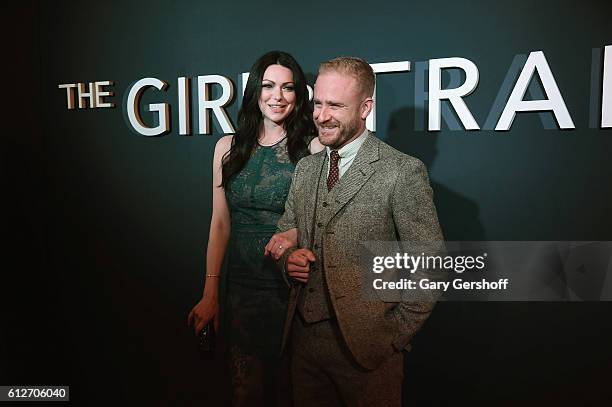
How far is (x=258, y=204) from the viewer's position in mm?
2359

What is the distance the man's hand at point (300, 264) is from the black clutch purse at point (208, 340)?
91cm

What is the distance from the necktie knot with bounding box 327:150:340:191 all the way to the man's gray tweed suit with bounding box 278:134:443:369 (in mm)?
66

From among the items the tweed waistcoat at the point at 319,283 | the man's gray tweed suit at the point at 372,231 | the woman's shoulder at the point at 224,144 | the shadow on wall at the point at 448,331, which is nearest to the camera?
the man's gray tweed suit at the point at 372,231

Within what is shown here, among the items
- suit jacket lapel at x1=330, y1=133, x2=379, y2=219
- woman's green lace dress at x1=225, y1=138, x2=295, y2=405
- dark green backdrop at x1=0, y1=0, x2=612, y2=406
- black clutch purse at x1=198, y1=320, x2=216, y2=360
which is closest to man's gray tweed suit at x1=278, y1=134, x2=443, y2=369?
suit jacket lapel at x1=330, y1=133, x2=379, y2=219

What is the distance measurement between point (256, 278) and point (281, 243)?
0.44 metres

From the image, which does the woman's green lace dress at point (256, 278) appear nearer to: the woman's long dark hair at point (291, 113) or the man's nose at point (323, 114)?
the woman's long dark hair at point (291, 113)

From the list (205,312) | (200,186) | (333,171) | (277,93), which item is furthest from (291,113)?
(205,312)

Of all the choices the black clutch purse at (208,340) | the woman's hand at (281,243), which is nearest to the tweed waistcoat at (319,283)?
the woman's hand at (281,243)

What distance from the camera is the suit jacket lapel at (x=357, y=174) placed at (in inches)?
75.8

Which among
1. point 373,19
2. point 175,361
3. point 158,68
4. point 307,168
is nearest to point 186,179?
point 158,68

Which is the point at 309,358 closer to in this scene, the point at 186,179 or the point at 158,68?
the point at 186,179

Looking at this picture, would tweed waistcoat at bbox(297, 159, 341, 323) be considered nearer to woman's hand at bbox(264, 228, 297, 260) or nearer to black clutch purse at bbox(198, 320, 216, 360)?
woman's hand at bbox(264, 228, 297, 260)

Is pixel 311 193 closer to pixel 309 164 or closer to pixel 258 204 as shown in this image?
pixel 309 164

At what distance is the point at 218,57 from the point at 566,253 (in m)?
1.94
